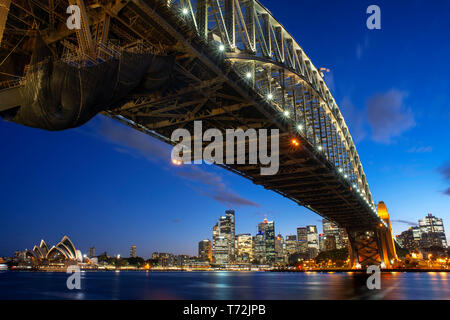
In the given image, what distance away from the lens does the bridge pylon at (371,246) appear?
79.6 m

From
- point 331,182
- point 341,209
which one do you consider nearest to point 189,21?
point 331,182

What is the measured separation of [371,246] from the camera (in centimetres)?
8362

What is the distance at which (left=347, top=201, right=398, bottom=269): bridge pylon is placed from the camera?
261 feet

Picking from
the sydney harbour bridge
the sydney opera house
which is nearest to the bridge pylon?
the sydney harbour bridge

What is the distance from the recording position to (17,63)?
637 inches

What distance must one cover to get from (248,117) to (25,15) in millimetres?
14980

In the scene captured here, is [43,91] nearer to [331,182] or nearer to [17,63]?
[17,63]

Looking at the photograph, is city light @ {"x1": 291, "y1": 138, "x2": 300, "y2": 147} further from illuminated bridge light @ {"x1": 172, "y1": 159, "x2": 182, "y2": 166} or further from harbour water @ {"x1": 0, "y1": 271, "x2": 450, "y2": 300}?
harbour water @ {"x1": 0, "y1": 271, "x2": 450, "y2": 300}
